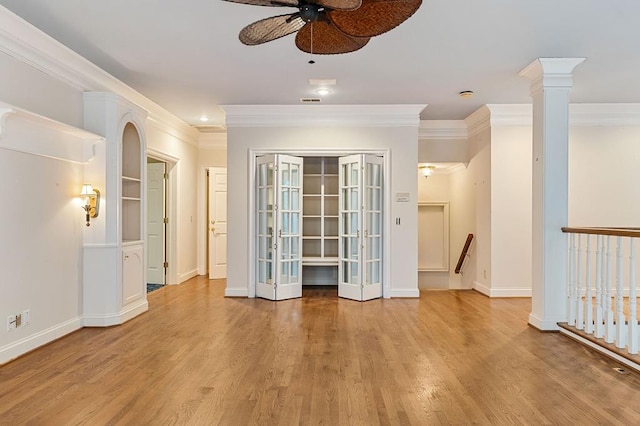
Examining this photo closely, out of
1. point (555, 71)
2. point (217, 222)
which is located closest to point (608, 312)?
point (555, 71)

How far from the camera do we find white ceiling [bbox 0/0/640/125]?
11.0ft

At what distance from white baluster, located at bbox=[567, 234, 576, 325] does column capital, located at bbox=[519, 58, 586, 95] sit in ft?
5.02

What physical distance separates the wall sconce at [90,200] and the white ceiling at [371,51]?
4.21 ft

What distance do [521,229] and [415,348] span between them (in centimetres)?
325

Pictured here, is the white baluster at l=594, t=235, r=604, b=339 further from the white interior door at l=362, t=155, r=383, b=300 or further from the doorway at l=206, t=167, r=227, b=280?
the doorway at l=206, t=167, r=227, b=280

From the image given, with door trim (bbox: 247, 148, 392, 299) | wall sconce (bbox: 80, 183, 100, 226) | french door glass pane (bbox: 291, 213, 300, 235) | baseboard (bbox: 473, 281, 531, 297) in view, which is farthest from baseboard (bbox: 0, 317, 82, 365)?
baseboard (bbox: 473, 281, 531, 297)

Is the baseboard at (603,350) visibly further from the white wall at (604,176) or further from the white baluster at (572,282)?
the white wall at (604,176)

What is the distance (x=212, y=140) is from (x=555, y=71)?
584 cm

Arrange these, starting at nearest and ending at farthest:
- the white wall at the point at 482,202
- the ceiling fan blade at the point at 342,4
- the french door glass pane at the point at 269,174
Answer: the ceiling fan blade at the point at 342,4, the french door glass pane at the point at 269,174, the white wall at the point at 482,202

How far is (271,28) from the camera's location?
2604 mm

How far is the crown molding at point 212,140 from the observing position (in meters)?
8.19

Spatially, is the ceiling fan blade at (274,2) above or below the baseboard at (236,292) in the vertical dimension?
above

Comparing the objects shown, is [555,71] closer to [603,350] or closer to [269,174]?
[603,350]

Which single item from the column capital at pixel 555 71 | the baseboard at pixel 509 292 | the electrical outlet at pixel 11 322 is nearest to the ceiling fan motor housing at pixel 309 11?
the column capital at pixel 555 71
